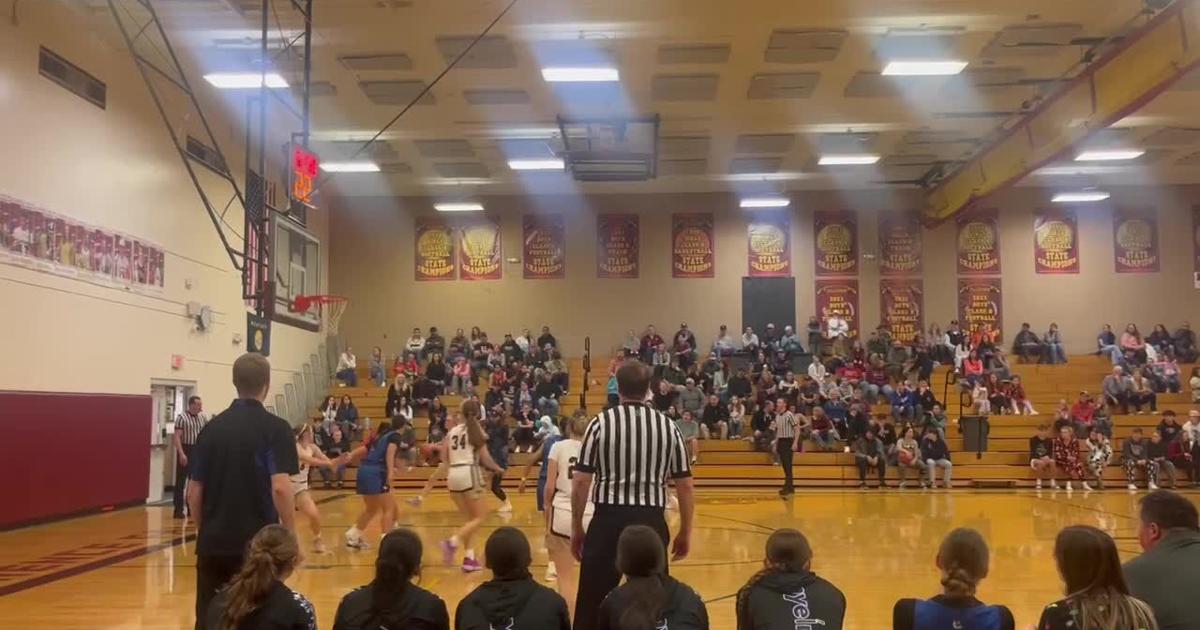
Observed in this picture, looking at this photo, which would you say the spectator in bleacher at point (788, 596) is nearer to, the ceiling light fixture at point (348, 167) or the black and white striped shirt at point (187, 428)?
the black and white striped shirt at point (187, 428)

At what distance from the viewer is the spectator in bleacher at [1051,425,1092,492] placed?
65.0 ft

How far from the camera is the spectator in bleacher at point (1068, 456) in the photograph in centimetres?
1981

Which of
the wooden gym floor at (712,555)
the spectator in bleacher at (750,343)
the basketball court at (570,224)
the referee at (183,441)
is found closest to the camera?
the wooden gym floor at (712,555)

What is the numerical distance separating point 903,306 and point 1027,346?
3549mm

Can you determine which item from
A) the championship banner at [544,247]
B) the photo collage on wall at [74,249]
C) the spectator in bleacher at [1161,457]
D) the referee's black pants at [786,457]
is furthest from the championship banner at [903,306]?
the photo collage on wall at [74,249]

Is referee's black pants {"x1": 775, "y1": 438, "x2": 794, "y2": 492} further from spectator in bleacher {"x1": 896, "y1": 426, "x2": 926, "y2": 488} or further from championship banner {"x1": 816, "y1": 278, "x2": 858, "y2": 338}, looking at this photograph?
championship banner {"x1": 816, "y1": 278, "x2": 858, "y2": 338}

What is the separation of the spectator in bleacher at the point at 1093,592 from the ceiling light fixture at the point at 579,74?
602 inches

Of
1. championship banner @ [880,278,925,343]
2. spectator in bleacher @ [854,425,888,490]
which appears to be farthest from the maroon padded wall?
championship banner @ [880,278,925,343]

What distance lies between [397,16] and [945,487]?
14344 millimetres

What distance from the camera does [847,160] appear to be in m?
24.4

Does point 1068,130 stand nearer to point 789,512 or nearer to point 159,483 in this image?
point 789,512

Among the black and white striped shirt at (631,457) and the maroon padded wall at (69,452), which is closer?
the black and white striped shirt at (631,457)

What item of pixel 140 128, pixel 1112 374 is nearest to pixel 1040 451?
pixel 1112 374

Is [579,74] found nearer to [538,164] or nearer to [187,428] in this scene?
[538,164]
